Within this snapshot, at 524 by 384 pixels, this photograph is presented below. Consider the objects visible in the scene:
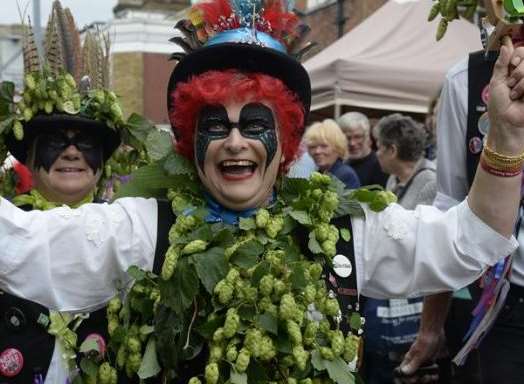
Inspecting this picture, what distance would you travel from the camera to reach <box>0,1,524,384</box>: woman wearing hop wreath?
2291 millimetres

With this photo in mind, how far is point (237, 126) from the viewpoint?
8.27 feet

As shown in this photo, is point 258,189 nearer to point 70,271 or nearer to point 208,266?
point 208,266


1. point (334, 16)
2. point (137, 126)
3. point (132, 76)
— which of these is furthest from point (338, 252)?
point (132, 76)

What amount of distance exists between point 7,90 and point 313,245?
5.41 ft

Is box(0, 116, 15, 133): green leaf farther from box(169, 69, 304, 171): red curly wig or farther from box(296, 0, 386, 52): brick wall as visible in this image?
box(296, 0, 386, 52): brick wall

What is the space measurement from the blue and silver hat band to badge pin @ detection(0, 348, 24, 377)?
4.49 ft

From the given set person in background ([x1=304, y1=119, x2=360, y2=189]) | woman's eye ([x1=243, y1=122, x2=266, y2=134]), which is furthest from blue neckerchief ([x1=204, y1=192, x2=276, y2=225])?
person in background ([x1=304, y1=119, x2=360, y2=189])

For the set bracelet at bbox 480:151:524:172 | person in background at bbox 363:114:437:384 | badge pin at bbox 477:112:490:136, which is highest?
badge pin at bbox 477:112:490:136

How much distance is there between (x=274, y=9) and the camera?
268cm

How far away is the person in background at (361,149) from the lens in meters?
6.65

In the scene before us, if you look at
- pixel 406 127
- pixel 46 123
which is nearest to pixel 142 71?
pixel 406 127

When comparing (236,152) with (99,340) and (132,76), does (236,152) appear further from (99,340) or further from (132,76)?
(132,76)

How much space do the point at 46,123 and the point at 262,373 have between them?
1.75m

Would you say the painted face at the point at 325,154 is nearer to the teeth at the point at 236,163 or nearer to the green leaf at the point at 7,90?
the green leaf at the point at 7,90
